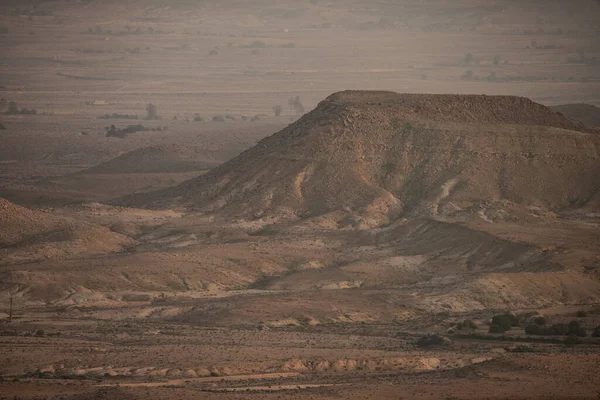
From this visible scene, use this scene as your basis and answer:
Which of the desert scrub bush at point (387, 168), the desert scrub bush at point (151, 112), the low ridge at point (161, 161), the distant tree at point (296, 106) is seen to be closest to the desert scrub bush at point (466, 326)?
the desert scrub bush at point (387, 168)

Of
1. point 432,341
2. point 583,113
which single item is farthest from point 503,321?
point 583,113

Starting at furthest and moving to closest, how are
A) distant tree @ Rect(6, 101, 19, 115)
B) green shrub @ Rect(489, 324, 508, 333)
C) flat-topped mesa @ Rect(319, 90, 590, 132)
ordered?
distant tree @ Rect(6, 101, 19, 115), flat-topped mesa @ Rect(319, 90, 590, 132), green shrub @ Rect(489, 324, 508, 333)

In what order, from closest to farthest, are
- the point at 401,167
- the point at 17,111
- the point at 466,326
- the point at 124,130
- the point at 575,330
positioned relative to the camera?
1. the point at 575,330
2. the point at 466,326
3. the point at 401,167
4. the point at 124,130
5. the point at 17,111

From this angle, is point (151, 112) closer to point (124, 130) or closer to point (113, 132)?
point (124, 130)

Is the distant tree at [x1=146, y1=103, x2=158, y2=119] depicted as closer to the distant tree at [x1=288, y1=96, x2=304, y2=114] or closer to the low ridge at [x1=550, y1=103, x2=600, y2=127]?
the distant tree at [x1=288, y1=96, x2=304, y2=114]

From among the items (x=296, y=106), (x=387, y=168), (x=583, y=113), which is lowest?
(x=296, y=106)

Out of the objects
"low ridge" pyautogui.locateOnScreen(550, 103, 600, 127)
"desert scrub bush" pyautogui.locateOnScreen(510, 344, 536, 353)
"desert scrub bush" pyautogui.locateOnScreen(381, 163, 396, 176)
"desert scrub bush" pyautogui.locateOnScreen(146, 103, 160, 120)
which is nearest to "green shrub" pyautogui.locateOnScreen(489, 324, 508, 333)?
"desert scrub bush" pyautogui.locateOnScreen(510, 344, 536, 353)

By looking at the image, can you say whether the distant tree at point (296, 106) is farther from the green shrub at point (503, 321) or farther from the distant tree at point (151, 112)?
the green shrub at point (503, 321)
